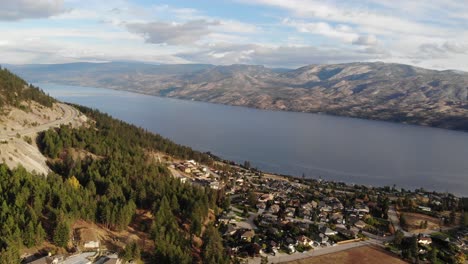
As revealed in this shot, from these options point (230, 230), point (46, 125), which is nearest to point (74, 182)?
point (230, 230)

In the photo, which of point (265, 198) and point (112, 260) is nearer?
point (112, 260)

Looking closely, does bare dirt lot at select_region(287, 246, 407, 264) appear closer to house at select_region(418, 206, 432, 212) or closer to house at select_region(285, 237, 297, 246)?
house at select_region(285, 237, 297, 246)

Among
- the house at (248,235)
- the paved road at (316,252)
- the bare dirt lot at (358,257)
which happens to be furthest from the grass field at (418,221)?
the house at (248,235)

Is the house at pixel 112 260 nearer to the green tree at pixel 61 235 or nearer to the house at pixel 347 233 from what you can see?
the green tree at pixel 61 235

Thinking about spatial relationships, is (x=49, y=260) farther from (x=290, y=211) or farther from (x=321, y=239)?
(x=290, y=211)

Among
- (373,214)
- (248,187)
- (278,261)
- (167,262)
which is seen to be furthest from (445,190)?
(167,262)

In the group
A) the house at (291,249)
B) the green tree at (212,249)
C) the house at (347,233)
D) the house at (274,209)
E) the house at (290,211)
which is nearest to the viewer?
the green tree at (212,249)

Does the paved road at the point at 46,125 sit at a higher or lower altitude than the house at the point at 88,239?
higher
